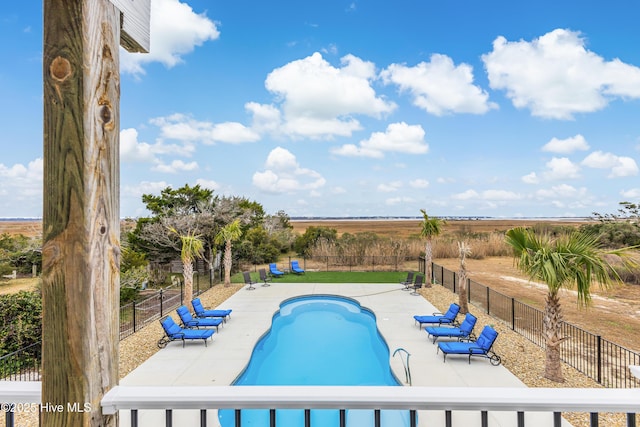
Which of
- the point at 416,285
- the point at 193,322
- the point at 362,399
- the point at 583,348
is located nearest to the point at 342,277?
the point at 416,285

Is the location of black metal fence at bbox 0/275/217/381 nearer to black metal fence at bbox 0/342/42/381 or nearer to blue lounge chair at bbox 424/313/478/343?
black metal fence at bbox 0/342/42/381

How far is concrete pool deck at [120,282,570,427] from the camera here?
532cm

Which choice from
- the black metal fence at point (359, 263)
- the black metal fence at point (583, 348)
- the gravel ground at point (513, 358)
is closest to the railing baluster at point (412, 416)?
the black metal fence at point (583, 348)

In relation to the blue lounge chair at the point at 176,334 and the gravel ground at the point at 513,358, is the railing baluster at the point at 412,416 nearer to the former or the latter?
the gravel ground at the point at 513,358

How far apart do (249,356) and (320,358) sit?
2012mm

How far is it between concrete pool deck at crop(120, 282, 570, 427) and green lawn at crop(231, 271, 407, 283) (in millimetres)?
5007

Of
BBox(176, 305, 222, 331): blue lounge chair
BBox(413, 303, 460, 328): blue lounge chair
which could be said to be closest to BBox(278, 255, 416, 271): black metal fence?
BBox(413, 303, 460, 328): blue lounge chair

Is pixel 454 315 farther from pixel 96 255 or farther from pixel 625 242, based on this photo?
pixel 625 242

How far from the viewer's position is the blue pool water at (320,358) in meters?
5.67

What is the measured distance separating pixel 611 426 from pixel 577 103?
1584 cm

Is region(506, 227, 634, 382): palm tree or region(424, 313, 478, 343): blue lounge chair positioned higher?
region(506, 227, 634, 382): palm tree

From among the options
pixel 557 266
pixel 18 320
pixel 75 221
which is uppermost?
pixel 75 221

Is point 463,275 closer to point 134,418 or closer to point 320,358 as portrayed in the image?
point 320,358

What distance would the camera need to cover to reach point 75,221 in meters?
1.27
